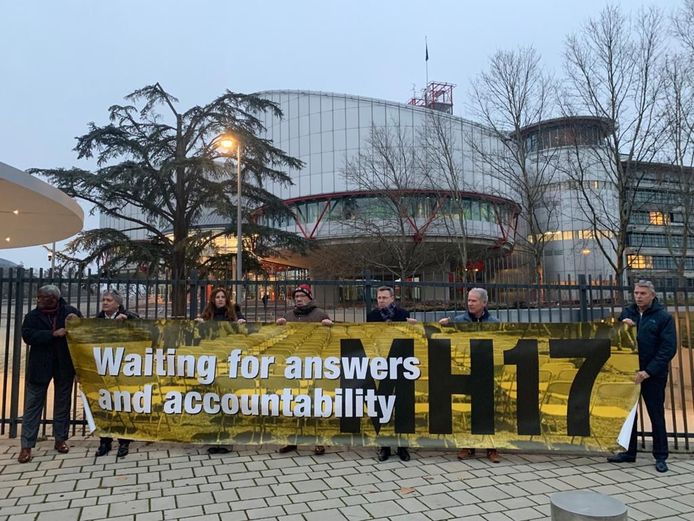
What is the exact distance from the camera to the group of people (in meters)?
5.22

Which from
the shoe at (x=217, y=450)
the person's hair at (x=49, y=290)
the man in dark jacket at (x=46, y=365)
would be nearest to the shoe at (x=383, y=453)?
the shoe at (x=217, y=450)

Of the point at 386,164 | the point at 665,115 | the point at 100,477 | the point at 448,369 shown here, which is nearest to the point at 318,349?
the point at 448,369

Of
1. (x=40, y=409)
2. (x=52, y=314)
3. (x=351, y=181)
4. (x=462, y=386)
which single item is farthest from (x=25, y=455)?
(x=351, y=181)

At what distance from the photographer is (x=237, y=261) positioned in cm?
2092

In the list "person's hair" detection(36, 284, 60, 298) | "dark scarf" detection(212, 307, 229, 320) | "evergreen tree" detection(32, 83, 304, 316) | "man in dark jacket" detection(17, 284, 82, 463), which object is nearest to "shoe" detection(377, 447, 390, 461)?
"dark scarf" detection(212, 307, 229, 320)

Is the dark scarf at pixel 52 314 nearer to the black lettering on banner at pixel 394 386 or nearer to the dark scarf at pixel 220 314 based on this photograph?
the dark scarf at pixel 220 314

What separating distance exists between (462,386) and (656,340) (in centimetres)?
204

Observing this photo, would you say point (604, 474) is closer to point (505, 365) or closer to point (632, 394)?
point (632, 394)

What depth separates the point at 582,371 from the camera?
17.9 ft

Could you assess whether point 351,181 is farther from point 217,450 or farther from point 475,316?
point 217,450

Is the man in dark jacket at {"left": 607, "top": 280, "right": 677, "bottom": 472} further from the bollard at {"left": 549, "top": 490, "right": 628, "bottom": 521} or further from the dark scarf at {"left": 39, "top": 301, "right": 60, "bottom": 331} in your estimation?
the dark scarf at {"left": 39, "top": 301, "right": 60, "bottom": 331}

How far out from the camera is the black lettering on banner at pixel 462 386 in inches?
214

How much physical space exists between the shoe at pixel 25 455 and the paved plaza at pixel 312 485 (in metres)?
0.10

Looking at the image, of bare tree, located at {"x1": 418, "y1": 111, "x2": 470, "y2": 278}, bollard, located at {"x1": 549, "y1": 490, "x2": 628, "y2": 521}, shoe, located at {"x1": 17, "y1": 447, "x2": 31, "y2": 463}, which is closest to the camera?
bollard, located at {"x1": 549, "y1": 490, "x2": 628, "y2": 521}
